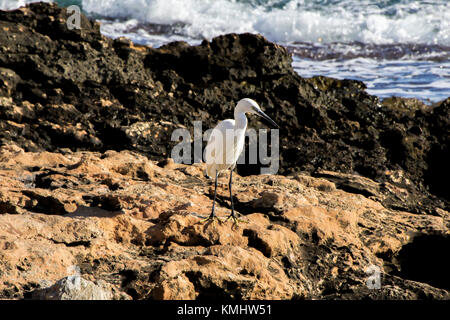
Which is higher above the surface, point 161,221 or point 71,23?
point 71,23

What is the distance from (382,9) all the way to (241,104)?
1375cm

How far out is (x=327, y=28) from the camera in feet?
51.4

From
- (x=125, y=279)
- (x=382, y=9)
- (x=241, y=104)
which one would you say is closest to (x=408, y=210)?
(x=241, y=104)

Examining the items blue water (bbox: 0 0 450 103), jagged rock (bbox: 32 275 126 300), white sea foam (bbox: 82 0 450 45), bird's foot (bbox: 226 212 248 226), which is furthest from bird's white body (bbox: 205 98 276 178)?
white sea foam (bbox: 82 0 450 45)

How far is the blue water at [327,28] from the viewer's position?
1241 cm

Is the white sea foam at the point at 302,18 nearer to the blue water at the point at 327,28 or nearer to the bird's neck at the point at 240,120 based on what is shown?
the blue water at the point at 327,28

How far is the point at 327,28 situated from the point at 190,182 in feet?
40.6

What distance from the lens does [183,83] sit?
6.39 m

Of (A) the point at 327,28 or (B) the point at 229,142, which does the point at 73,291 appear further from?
(A) the point at 327,28

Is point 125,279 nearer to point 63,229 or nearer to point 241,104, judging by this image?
point 63,229

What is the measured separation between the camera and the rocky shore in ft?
10.0

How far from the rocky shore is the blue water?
16.7ft

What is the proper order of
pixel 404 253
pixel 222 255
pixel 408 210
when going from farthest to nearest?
pixel 408 210 < pixel 404 253 < pixel 222 255

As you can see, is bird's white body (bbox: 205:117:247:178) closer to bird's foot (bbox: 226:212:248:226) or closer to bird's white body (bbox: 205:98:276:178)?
bird's white body (bbox: 205:98:276:178)
